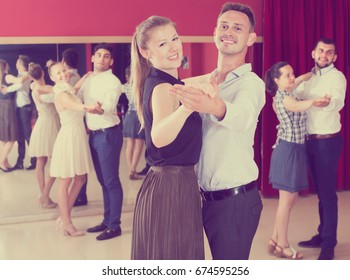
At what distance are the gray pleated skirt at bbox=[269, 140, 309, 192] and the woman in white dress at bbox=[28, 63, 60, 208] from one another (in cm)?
183

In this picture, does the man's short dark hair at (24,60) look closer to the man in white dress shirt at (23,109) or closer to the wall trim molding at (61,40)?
the man in white dress shirt at (23,109)

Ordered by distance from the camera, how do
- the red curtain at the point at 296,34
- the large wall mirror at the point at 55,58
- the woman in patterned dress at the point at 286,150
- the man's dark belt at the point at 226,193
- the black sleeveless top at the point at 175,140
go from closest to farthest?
the black sleeveless top at the point at 175,140 < the man's dark belt at the point at 226,193 < the woman in patterned dress at the point at 286,150 < the large wall mirror at the point at 55,58 < the red curtain at the point at 296,34

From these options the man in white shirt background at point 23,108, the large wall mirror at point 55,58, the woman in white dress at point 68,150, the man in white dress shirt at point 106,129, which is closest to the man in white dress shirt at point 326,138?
the large wall mirror at point 55,58

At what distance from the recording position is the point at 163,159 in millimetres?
1899

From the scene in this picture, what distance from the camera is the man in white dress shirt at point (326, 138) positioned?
341 cm

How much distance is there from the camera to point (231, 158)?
1.92m

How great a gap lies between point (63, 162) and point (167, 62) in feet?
7.44

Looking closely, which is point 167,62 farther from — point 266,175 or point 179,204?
point 266,175

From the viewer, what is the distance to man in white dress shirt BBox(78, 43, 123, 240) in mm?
3873

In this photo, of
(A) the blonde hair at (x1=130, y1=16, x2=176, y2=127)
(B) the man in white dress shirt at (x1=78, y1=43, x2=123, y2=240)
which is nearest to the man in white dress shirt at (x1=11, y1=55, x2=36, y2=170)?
(B) the man in white dress shirt at (x1=78, y1=43, x2=123, y2=240)

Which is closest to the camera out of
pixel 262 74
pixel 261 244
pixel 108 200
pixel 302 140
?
pixel 302 140

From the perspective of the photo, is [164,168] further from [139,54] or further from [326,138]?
[326,138]

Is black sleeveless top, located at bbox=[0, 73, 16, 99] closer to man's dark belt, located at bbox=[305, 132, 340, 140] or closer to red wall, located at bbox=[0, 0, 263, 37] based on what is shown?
red wall, located at bbox=[0, 0, 263, 37]

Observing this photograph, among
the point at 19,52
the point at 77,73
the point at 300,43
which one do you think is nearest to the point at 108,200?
the point at 77,73
